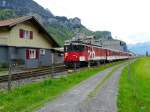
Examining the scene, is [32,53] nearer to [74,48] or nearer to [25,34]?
[25,34]

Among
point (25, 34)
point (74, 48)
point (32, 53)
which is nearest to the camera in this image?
point (74, 48)

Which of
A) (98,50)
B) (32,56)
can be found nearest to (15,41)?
(32,56)

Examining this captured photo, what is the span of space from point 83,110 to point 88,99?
276 centimetres

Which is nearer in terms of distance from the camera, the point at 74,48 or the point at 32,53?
the point at 74,48

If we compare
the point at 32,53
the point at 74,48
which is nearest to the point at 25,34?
the point at 32,53

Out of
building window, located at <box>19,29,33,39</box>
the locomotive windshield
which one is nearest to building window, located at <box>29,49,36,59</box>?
building window, located at <box>19,29,33,39</box>

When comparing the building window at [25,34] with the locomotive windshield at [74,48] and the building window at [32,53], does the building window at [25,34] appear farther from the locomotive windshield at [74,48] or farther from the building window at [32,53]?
the locomotive windshield at [74,48]

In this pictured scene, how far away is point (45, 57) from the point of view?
51594 mm

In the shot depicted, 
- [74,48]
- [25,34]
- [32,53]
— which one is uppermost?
[25,34]

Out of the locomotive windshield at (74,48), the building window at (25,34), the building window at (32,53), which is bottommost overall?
the building window at (32,53)

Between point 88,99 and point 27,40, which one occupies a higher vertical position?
point 27,40

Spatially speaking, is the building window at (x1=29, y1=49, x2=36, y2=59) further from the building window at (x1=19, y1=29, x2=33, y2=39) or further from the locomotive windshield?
the locomotive windshield

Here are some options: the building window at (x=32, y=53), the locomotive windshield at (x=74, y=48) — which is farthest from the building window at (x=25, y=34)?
the locomotive windshield at (x=74, y=48)

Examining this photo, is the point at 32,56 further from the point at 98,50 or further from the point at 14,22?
the point at 98,50
